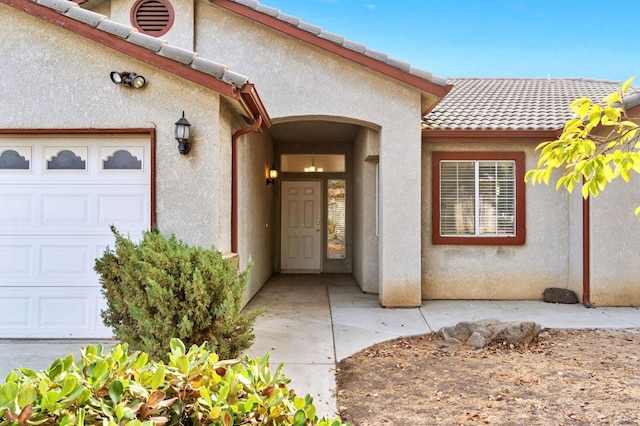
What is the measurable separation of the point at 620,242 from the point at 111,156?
8.53m

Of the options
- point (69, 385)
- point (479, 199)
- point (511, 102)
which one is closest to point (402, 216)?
point (479, 199)

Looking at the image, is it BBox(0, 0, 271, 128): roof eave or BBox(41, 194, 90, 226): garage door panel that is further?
BBox(41, 194, 90, 226): garage door panel

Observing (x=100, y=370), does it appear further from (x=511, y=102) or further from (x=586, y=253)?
(x=511, y=102)

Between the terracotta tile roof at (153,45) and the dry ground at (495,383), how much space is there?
11.9 ft

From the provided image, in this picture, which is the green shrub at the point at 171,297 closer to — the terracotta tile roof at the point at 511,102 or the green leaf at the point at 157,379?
the green leaf at the point at 157,379

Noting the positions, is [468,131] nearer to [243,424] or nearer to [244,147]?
[244,147]

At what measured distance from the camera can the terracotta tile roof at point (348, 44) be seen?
304 inches

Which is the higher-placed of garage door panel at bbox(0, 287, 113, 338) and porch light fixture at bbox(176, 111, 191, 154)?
porch light fixture at bbox(176, 111, 191, 154)

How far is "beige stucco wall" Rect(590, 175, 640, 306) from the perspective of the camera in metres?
8.16

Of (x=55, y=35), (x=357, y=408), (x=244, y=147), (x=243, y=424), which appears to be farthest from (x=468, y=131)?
(x=243, y=424)

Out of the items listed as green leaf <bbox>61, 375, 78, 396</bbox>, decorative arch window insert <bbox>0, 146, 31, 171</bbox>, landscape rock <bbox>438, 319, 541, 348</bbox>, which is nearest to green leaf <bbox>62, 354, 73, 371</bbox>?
green leaf <bbox>61, 375, 78, 396</bbox>

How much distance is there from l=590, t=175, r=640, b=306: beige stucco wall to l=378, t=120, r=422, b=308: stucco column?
318 centimetres

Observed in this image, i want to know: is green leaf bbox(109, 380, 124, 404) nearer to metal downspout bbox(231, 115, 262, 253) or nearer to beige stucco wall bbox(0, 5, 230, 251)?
beige stucco wall bbox(0, 5, 230, 251)

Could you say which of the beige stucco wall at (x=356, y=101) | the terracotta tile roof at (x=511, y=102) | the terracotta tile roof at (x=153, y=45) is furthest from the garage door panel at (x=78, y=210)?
the terracotta tile roof at (x=511, y=102)
